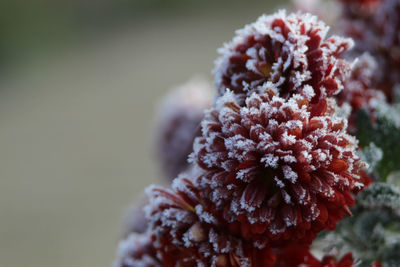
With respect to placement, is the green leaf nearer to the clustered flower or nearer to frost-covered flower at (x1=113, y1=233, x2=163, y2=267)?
the clustered flower

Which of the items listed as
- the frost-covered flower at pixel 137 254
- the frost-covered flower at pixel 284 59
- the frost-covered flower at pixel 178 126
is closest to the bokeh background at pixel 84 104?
the frost-covered flower at pixel 178 126

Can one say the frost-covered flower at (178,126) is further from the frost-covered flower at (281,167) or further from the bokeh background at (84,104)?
the bokeh background at (84,104)

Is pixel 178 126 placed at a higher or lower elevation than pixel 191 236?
higher

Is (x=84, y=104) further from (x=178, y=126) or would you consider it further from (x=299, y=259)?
(x=299, y=259)

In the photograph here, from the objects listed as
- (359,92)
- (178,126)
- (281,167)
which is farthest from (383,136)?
(178,126)

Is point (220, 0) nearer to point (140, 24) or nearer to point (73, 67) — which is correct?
point (140, 24)

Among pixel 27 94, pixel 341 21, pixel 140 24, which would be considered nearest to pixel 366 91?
pixel 341 21
